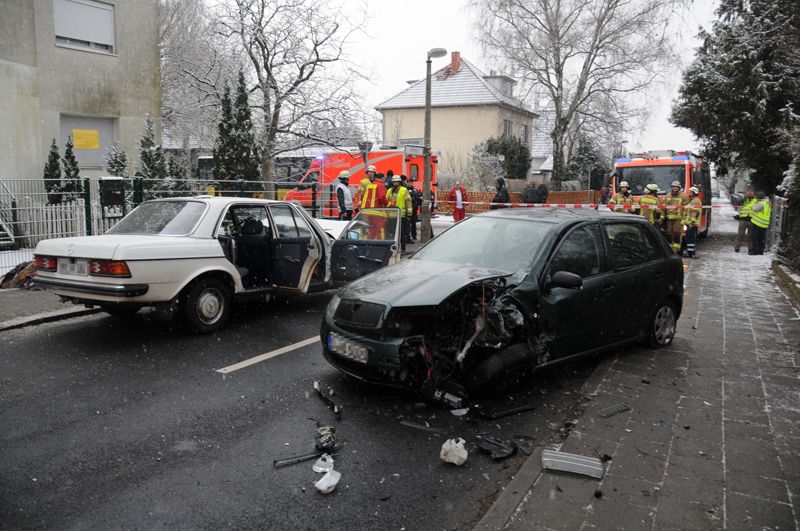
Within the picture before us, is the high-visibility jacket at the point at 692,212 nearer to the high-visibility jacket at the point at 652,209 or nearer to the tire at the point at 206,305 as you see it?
the high-visibility jacket at the point at 652,209

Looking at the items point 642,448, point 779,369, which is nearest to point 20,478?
point 642,448

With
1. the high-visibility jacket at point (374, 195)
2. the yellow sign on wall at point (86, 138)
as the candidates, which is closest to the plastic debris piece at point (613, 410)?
the high-visibility jacket at point (374, 195)

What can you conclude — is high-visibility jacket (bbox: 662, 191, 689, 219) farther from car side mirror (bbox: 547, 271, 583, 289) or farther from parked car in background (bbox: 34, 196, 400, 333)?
car side mirror (bbox: 547, 271, 583, 289)

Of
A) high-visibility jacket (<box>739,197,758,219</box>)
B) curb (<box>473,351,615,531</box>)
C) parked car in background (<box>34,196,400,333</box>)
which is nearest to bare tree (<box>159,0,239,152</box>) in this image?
parked car in background (<box>34,196,400,333</box>)

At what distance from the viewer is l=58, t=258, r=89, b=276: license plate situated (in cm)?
608

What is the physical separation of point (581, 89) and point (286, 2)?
2012 centimetres

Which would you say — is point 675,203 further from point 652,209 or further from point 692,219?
point 692,219

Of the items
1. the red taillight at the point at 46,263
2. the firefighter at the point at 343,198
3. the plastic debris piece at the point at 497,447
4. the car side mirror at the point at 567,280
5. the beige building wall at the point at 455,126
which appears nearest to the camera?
the plastic debris piece at the point at 497,447

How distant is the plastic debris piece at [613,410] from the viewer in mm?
4574

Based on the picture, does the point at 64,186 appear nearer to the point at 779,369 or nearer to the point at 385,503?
the point at 385,503

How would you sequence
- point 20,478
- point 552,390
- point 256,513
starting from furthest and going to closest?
point 552,390 < point 20,478 < point 256,513

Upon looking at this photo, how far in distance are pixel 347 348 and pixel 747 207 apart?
15011 millimetres

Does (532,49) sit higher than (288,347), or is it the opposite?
(532,49)

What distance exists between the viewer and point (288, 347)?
6.41 m
